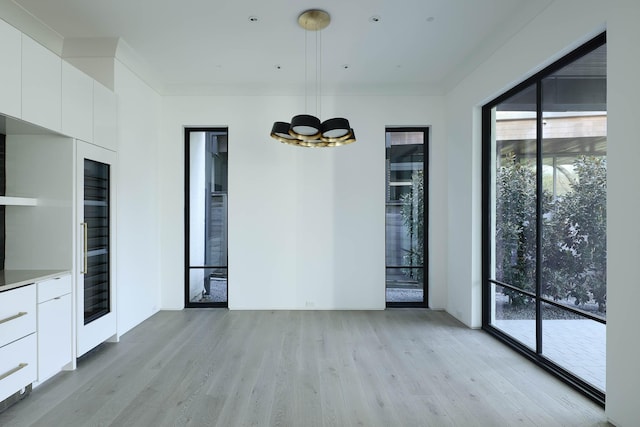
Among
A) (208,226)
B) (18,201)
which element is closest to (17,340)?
(18,201)

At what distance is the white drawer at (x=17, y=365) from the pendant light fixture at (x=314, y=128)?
269 centimetres

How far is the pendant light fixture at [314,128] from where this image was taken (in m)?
3.22

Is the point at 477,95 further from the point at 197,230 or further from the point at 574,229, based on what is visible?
the point at 197,230

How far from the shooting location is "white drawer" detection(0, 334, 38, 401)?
7.80ft

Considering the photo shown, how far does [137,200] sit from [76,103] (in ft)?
4.86

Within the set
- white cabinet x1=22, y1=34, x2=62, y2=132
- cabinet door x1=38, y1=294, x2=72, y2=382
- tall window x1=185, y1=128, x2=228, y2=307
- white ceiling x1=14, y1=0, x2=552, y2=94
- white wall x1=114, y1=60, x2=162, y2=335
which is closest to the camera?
white cabinet x1=22, y1=34, x2=62, y2=132

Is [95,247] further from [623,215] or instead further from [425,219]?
[623,215]

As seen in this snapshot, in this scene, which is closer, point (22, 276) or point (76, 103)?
point (22, 276)

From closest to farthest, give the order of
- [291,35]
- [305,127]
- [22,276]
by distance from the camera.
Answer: [22,276]
[305,127]
[291,35]

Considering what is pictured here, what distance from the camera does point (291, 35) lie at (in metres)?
3.66

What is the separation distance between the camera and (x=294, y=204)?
5109mm

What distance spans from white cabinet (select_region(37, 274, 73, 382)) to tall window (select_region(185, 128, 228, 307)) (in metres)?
2.22

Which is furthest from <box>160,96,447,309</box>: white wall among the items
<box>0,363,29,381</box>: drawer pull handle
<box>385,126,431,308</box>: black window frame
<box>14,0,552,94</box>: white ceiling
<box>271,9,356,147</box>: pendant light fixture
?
<box>0,363,29,381</box>: drawer pull handle

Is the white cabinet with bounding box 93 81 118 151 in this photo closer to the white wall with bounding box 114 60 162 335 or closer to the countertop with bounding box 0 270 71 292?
the white wall with bounding box 114 60 162 335
